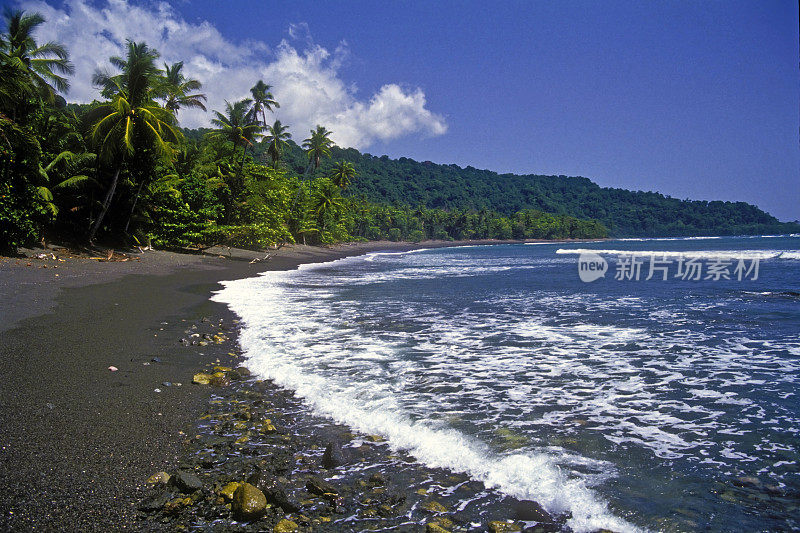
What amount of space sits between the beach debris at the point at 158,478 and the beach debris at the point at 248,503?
718 millimetres

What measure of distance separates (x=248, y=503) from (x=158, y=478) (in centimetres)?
A: 96

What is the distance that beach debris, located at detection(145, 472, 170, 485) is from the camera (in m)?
3.59

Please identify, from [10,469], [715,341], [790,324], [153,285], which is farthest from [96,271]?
[790,324]

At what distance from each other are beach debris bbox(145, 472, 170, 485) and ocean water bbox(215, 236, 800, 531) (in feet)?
6.71

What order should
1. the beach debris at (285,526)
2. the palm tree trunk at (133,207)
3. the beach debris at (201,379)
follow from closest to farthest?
the beach debris at (285,526), the beach debris at (201,379), the palm tree trunk at (133,207)

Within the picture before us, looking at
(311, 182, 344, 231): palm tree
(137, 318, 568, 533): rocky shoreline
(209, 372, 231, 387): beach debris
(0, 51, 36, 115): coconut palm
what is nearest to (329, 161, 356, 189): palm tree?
(311, 182, 344, 231): palm tree

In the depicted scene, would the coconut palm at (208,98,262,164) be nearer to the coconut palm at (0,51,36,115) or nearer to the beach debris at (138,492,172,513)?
the coconut palm at (0,51,36,115)

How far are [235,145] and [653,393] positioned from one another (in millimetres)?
37153

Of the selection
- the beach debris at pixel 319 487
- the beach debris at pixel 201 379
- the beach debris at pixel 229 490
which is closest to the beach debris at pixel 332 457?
the beach debris at pixel 319 487

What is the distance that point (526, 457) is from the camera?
4.36 metres

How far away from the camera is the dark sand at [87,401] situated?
10.6ft

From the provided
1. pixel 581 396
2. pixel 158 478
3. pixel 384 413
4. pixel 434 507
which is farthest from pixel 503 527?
pixel 581 396

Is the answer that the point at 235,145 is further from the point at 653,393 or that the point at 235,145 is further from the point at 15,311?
the point at 653,393

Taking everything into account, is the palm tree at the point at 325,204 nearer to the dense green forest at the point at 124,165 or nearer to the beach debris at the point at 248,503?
the dense green forest at the point at 124,165
